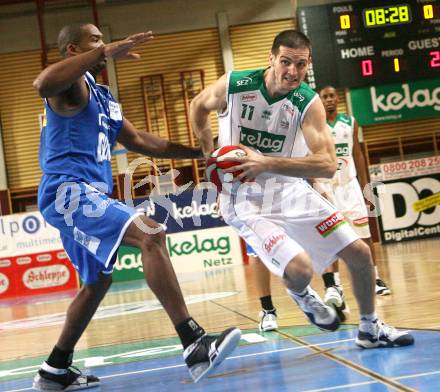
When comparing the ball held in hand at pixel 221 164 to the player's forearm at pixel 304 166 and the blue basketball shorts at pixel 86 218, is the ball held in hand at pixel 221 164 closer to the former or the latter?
the player's forearm at pixel 304 166

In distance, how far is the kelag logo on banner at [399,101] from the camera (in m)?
18.3

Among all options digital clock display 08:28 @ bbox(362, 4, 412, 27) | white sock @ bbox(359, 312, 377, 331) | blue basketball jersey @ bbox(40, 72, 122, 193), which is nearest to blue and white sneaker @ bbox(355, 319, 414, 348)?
white sock @ bbox(359, 312, 377, 331)

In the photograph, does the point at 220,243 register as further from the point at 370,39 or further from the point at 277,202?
the point at 277,202

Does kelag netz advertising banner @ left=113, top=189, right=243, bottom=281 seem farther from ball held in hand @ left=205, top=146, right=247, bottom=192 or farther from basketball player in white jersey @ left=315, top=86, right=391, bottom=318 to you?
ball held in hand @ left=205, top=146, right=247, bottom=192

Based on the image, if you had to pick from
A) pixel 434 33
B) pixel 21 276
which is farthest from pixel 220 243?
pixel 434 33

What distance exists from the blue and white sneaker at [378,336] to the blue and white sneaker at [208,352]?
0.99 meters

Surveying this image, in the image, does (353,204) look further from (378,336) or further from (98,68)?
(98,68)

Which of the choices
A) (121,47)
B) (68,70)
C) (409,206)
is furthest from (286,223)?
(409,206)

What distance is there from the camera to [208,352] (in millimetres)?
3875

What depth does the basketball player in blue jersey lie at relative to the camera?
3914 millimetres

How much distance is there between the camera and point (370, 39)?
1520 cm

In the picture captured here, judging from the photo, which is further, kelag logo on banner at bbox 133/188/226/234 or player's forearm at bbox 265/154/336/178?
kelag logo on banner at bbox 133/188/226/234

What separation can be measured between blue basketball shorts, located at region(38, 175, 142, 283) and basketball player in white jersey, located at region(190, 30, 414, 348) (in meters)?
0.74

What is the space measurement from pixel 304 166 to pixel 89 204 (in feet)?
4.01
